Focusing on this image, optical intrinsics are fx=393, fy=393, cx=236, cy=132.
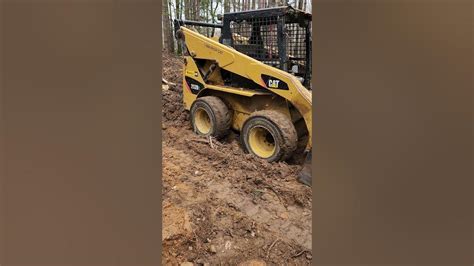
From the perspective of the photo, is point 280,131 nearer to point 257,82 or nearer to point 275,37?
point 257,82

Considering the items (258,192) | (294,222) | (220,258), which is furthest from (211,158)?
(220,258)

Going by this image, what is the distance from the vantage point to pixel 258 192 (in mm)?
2977

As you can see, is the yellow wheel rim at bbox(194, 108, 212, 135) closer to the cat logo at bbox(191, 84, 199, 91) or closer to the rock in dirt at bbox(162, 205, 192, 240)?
the cat logo at bbox(191, 84, 199, 91)

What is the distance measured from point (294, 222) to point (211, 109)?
1.64 meters

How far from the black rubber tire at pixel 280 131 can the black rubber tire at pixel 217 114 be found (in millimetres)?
503

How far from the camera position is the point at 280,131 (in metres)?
3.25

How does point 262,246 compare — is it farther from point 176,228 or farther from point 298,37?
point 298,37

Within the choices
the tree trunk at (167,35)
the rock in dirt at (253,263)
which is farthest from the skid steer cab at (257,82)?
the tree trunk at (167,35)

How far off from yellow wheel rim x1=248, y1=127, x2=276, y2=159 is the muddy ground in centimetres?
10

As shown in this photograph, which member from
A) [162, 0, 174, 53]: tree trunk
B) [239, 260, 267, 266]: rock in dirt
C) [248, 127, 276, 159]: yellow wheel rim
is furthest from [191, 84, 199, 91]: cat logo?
[162, 0, 174, 53]: tree trunk

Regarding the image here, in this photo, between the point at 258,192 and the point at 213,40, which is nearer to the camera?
the point at 258,192

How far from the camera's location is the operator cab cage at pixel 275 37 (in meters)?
3.62

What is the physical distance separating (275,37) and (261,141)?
1.01 metres

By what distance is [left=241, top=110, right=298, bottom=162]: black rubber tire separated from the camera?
325 cm
